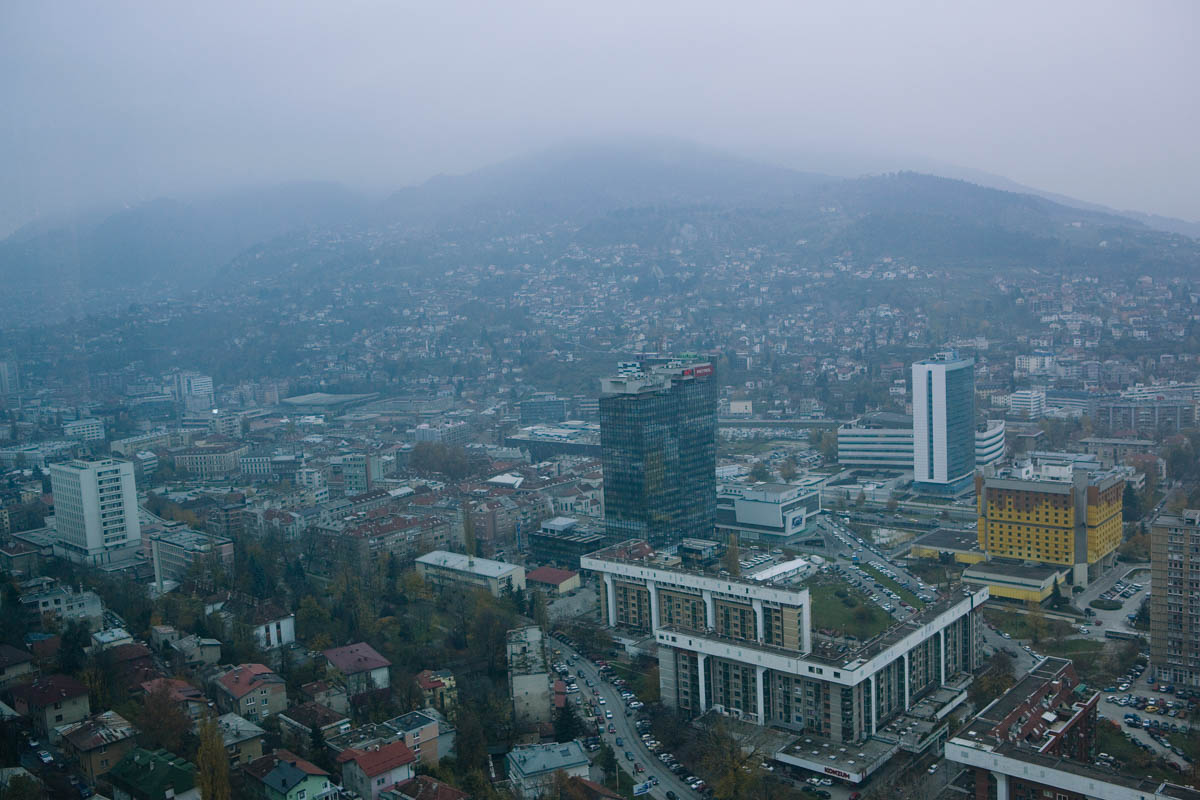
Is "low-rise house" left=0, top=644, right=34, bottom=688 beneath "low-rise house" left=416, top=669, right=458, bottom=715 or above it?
above

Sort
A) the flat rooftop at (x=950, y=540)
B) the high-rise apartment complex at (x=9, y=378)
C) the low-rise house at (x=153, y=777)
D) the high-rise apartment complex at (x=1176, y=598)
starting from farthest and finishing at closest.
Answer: the high-rise apartment complex at (x=9, y=378) < the flat rooftop at (x=950, y=540) < the high-rise apartment complex at (x=1176, y=598) < the low-rise house at (x=153, y=777)

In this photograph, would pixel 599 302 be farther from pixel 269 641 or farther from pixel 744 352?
pixel 269 641

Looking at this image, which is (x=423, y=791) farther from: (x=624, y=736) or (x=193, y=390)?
(x=193, y=390)

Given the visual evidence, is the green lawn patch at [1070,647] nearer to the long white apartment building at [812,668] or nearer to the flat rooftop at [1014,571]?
the long white apartment building at [812,668]

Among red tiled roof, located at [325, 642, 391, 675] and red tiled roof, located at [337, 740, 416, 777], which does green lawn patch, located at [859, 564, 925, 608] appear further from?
red tiled roof, located at [337, 740, 416, 777]

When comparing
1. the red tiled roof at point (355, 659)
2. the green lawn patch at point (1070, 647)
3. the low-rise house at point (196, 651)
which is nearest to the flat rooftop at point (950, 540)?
the green lawn patch at point (1070, 647)

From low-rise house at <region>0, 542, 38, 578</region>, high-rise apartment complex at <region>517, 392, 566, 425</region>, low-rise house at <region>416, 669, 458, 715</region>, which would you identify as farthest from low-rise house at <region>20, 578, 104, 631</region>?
high-rise apartment complex at <region>517, 392, 566, 425</region>

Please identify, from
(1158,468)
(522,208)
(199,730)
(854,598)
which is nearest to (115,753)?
(199,730)
